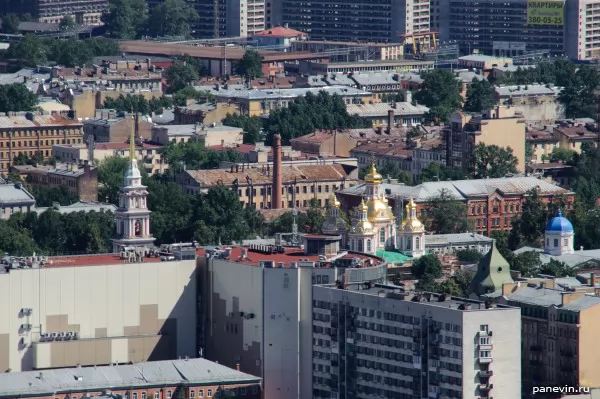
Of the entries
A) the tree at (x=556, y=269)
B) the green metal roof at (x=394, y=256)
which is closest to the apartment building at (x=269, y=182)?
the green metal roof at (x=394, y=256)

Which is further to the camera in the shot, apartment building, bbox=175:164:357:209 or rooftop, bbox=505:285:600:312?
apartment building, bbox=175:164:357:209

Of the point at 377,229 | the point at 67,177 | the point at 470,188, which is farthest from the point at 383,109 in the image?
the point at 377,229

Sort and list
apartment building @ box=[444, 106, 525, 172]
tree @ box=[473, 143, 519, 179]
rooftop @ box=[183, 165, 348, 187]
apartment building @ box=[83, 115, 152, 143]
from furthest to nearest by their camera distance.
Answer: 1. apartment building @ box=[83, 115, 152, 143]
2. apartment building @ box=[444, 106, 525, 172]
3. tree @ box=[473, 143, 519, 179]
4. rooftop @ box=[183, 165, 348, 187]

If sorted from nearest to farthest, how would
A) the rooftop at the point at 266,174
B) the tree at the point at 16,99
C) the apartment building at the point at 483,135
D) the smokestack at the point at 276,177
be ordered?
the smokestack at the point at 276,177
the rooftop at the point at 266,174
the apartment building at the point at 483,135
the tree at the point at 16,99

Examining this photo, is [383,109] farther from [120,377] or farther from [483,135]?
[120,377]

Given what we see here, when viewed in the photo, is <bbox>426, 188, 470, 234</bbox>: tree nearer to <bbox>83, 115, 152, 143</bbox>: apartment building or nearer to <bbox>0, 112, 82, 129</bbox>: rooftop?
<bbox>83, 115, 152, 143</bbox>: apartment building

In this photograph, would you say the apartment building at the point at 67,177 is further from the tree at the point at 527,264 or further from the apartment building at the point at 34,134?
the tree at the point at 527,264

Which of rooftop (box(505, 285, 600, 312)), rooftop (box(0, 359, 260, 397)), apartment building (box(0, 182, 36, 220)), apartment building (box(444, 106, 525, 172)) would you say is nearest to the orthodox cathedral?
rooftop (box(505, 285, 600, 312))
